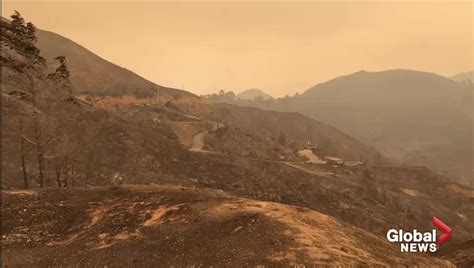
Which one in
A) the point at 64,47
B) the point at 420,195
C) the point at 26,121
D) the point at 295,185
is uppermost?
the point at 64,47

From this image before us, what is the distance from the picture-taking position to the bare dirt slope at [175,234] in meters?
16.3

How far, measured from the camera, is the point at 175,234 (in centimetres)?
1894

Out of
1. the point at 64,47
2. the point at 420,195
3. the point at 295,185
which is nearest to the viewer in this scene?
the point at 295,185

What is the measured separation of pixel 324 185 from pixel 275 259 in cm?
7803

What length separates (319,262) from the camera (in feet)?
47.8

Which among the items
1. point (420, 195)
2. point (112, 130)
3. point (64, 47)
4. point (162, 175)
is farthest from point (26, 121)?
point (64, 47)

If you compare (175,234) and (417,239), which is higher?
(175,234)

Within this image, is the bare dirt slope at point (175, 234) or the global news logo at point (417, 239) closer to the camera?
the bare dirt slope at point (175, 234)

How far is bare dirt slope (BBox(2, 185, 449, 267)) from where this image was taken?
16.3 metres

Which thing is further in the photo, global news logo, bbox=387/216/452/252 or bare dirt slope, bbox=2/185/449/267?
global news logo, bbox=387/216/452/252

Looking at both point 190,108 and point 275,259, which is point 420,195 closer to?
point 190,108

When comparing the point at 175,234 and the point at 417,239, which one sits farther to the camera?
the point at 175,234

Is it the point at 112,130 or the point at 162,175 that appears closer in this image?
the point at 162,175

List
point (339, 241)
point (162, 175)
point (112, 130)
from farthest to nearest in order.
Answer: point (112, 130) < point (162, 175) < point (339, 241)
